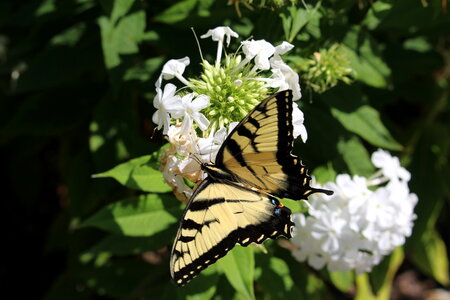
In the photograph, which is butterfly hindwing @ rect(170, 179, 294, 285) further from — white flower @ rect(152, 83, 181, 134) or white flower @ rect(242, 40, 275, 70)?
white flower @ rect(242, 40, 275, 70)

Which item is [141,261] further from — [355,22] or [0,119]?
[355,22]

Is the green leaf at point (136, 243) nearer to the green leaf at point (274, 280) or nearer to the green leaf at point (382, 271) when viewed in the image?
the green leaf at point (274, 280)

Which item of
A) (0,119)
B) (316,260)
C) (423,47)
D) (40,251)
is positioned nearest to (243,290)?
(316,260)

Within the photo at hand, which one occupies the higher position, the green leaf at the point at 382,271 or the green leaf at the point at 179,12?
the green leaf at the point at 179,12

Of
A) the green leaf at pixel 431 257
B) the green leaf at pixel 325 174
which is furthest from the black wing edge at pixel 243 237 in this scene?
the green leaf at pixel 431 257

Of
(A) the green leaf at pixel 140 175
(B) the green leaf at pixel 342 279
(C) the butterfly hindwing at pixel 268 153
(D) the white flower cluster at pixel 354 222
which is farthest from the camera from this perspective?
(B) the green leaf at pixel 342 279

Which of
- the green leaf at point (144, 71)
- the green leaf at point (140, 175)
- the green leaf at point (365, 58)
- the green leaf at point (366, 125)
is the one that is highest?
the green leaf at point (365, 58)

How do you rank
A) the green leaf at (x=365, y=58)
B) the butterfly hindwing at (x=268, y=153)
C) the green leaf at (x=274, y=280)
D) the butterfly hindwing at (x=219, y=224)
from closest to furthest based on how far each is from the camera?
the butterfly hindwing at (x=268, y=153), the butterfly hindwing at (x=219, y=224), the green leaf at (x=365, y=58), the green leaf at (x=274, y=280)

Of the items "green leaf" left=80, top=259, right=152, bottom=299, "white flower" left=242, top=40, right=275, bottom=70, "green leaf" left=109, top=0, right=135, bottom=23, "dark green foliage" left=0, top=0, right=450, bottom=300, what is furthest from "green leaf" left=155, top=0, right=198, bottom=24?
"green leaf" left=80, top=259, right=152, bottom=299
